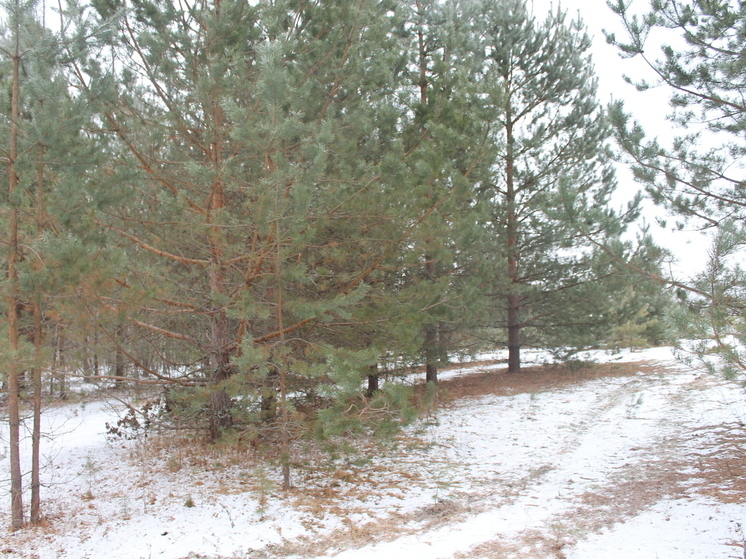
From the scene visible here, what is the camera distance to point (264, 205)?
478 centimetres

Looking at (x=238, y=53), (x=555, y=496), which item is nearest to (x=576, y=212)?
(x=555, y=496)

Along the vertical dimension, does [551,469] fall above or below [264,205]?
below

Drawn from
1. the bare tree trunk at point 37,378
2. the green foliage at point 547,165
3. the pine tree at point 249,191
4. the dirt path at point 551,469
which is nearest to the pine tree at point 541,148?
the green foliage at point 547,165

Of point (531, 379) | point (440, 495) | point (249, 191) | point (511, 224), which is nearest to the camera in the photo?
point (249, 191)

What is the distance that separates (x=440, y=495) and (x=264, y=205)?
3566mm

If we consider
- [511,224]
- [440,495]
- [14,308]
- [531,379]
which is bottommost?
[440,495]

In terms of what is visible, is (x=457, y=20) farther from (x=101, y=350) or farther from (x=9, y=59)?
(x=101, y=350)

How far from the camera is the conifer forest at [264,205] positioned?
4629mm

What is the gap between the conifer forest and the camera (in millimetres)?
4629

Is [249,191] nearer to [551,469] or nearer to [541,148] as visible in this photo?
[551,469]

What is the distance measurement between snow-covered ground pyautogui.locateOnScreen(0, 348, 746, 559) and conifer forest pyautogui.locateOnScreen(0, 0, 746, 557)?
1.69ft

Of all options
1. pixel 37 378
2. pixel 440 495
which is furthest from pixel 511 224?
pixel 37 378

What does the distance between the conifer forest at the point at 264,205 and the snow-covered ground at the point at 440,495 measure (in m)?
0.52

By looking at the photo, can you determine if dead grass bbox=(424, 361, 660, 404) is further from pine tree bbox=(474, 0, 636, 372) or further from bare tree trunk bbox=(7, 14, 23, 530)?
bare tree trunk bbox=(7, 14, 23, 530)
